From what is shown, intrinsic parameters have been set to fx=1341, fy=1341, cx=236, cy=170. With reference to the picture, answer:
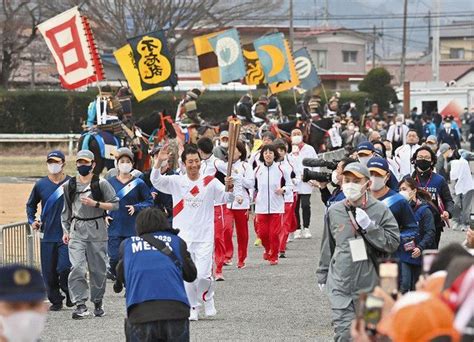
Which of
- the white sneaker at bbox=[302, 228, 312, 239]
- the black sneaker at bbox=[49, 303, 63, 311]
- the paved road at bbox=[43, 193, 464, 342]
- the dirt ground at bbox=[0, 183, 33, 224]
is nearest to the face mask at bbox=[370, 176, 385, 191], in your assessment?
the paved road at bbox=[43, 193, 464, 342]

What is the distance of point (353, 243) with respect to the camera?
10.1 meters

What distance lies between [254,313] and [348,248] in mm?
4404

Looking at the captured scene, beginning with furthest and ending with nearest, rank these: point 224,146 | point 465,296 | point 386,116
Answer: point 386,116
point 224,146
point 465,296

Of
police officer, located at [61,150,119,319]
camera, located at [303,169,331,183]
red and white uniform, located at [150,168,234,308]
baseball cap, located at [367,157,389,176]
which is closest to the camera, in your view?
baseball cap, located at [367,157,389,176]

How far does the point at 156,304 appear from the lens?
8.95 meters

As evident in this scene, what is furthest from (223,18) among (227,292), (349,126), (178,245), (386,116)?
(178,245)

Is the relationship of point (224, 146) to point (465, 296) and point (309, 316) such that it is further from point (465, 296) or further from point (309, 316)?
point (465, 296)

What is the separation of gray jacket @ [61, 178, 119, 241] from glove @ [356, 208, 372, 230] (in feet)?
15.0

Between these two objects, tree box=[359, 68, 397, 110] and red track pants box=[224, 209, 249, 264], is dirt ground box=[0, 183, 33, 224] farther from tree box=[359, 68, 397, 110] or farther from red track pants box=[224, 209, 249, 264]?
tree box=[359, 68, 397, 110]

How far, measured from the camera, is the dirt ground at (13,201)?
79.8ft

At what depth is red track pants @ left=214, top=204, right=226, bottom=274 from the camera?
1756 centimetres

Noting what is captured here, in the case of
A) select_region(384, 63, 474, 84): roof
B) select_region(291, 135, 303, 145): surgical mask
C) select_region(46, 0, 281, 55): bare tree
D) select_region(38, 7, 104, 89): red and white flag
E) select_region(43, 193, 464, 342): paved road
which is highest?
select_region(46, 0, 281, 55): bare tree

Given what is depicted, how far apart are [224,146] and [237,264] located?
7.53 ft

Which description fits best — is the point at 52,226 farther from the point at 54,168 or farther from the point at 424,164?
the point at 424,164
